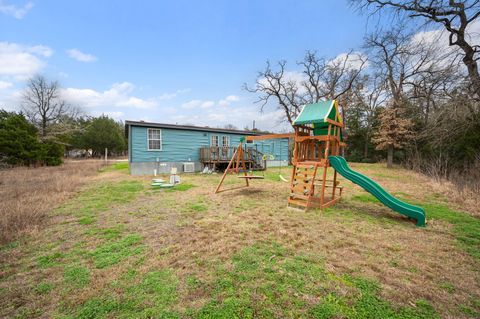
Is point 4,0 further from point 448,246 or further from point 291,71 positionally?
point 291,71

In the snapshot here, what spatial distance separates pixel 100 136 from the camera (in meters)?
33.4

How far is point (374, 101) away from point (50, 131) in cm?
3741

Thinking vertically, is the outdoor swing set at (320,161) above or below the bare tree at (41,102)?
below

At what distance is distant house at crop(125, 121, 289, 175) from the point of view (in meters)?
11.8

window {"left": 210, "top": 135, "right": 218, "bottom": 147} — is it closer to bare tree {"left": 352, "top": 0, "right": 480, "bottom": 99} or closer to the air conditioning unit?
the air conditioning unit

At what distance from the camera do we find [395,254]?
288cm

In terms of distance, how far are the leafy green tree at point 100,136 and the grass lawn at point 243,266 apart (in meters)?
35.5

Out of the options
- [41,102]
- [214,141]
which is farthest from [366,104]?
[41,102]

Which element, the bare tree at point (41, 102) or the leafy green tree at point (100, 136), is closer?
the bare tree at point (41, 102)

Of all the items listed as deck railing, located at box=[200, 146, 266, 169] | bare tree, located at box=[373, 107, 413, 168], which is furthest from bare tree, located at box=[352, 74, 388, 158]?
deck railing, located at box=[200, 146, 266, 169]

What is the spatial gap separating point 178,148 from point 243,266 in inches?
461

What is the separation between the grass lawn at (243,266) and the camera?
6.09ft

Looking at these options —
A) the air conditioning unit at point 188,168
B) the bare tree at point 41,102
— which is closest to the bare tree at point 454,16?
the air conditioning unit at point 188,168

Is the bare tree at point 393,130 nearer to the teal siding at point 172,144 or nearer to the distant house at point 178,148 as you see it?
the distant house at point 178,148
